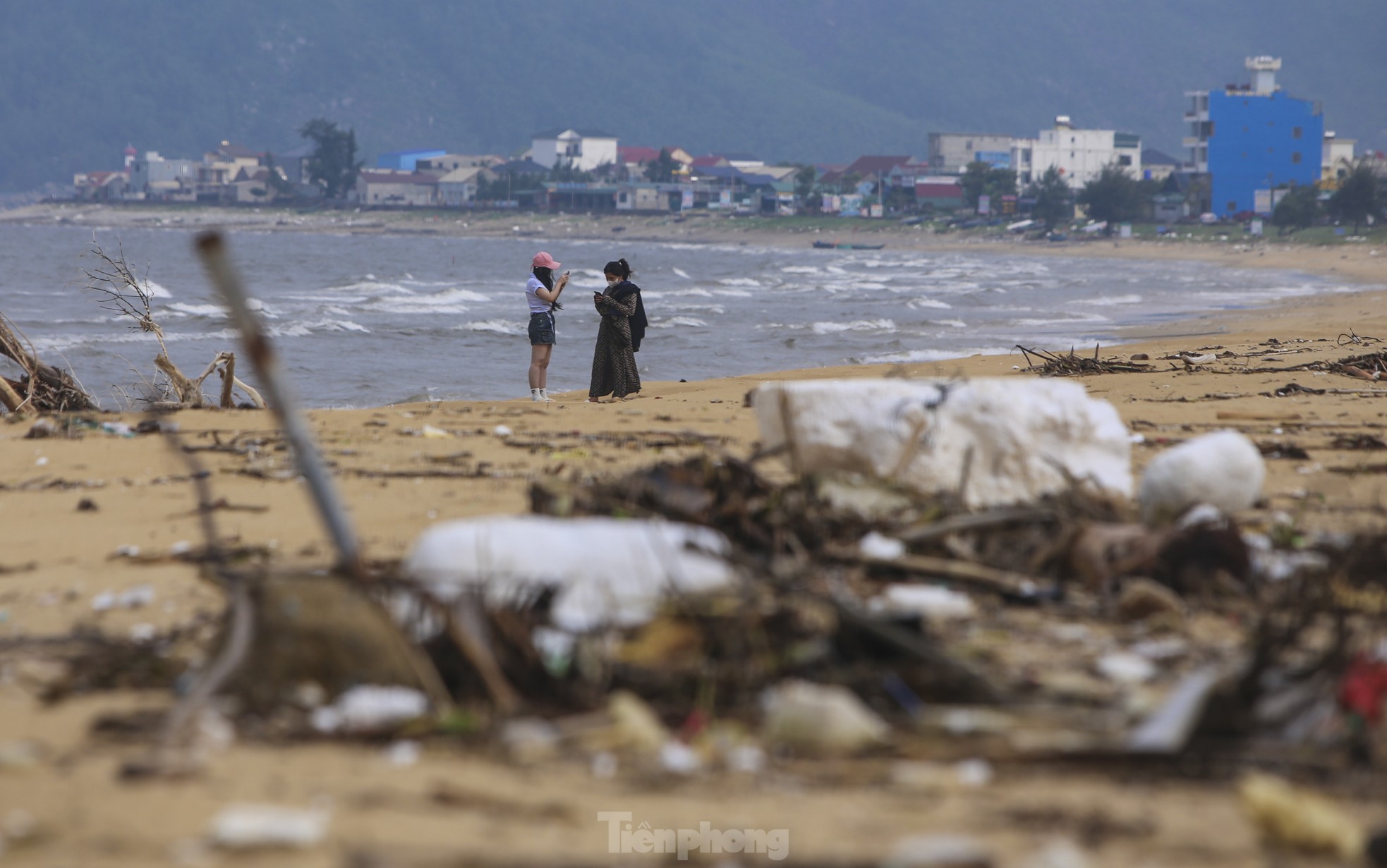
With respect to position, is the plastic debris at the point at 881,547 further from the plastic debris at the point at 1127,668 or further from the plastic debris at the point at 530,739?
the plastic debris at the point at 530,739

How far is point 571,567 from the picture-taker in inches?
119

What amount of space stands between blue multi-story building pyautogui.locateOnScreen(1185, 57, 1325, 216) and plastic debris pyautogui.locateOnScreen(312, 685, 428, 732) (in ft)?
301

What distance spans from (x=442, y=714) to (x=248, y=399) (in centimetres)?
1123

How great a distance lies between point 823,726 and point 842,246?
87355 millimetres

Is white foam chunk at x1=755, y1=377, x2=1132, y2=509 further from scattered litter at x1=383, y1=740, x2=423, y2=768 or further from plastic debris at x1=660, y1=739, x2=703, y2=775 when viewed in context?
scattered litter at x1=383, y1=740, x2=423, y2=768

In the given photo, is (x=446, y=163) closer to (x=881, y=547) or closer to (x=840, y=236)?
(x=840, y=236)

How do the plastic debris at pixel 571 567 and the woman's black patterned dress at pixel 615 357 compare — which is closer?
the plastic debris at pixel 571 567

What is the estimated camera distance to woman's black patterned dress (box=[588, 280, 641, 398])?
1023 centimetres

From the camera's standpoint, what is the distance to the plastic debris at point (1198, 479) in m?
4.04

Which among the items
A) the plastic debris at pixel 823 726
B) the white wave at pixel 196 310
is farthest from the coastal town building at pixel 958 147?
the plastic debris at pixel 823 726

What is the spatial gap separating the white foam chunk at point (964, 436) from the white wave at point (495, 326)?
2134 cm

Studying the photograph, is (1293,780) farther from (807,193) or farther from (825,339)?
(807,193)

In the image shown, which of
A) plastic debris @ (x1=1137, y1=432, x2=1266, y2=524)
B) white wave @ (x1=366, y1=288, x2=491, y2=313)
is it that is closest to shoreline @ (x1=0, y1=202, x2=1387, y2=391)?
plastic debris @ (x1=1137, y1=432, x2=1266, y2=524)

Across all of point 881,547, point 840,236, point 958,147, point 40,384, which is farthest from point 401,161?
point 881,547
